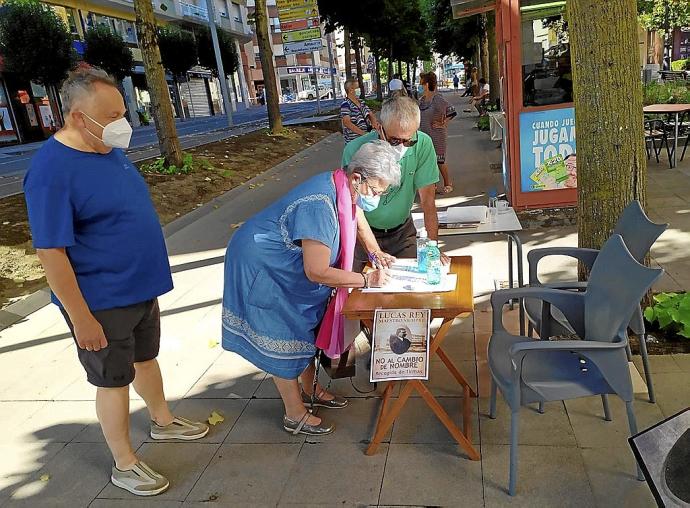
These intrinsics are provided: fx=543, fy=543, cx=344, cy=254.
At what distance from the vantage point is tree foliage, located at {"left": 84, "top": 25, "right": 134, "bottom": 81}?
28.6m

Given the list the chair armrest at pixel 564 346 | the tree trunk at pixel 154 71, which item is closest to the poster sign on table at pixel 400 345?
the chair armrest at pixel 564 346

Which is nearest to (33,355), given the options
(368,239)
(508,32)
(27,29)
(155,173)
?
(368,239)

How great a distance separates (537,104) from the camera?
19.8 feet

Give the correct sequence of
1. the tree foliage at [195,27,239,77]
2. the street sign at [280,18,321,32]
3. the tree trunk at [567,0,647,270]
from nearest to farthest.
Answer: the tree trunk at [567,0,647,270] → the street sign at [280,18,321,32] → the tree foliage at [195,27,239,77]

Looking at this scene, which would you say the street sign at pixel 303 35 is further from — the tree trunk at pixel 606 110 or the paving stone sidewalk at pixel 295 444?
the tree trunk at pixel 606 110

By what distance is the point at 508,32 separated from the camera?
19.1 ft

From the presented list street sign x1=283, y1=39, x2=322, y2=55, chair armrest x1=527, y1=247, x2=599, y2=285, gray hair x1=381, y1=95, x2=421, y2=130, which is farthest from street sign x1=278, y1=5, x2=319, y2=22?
chair armrest x1=527, y1=247, x2=599, y2=285

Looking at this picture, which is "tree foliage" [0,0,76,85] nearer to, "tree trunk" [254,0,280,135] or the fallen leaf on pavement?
"tree trunk" [254,0,280,135]

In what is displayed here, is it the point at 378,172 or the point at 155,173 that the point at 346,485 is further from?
the point at 155,173

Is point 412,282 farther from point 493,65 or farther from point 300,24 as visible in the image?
point 300,24

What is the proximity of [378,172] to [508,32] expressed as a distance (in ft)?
14.1

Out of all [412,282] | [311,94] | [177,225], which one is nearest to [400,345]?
[412,282]

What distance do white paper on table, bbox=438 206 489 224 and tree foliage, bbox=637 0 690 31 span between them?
27519mm

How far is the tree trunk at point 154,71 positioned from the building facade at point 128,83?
18621 millimetres
